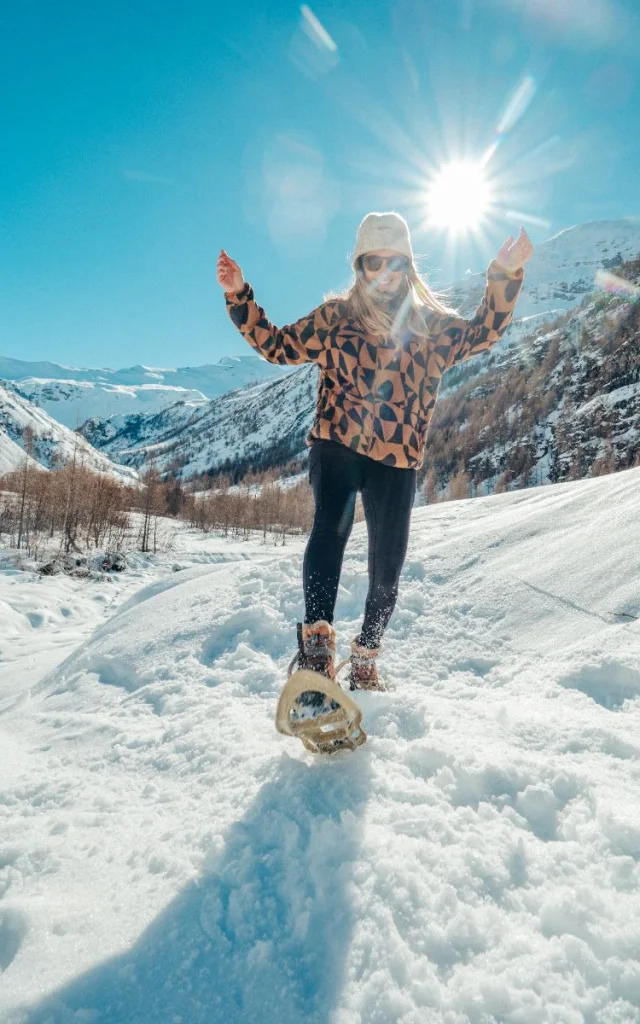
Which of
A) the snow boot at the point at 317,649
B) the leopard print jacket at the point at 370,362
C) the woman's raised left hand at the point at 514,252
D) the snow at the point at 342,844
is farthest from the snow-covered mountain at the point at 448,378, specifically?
the snow boot at the point at 317,649

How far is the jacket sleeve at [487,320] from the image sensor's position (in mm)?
2152

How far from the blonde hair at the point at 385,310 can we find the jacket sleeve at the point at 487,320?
139 millimetres

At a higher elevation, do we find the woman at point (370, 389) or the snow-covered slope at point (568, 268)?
the snow-covered slope at point (568, 268)

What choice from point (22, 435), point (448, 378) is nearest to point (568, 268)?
point (448, 378)

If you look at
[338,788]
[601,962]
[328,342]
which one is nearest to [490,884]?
[601,962]

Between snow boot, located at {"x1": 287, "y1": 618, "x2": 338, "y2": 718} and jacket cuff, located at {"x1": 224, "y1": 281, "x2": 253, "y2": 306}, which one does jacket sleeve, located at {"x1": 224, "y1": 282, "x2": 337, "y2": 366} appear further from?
snow boot, located at {"x1": 287, "y1": 618, "x2": 338, "y2": 718}

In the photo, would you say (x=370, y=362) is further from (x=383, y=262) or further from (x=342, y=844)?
(x=342, y=844)

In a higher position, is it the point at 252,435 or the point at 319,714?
the point at 252,435

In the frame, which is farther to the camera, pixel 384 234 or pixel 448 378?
pixel 448 378

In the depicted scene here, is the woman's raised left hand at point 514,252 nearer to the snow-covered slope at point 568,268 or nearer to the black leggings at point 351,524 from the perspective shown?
the black leggings at point 351,524

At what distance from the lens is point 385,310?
2.03 m

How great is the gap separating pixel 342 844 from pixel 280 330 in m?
1.84

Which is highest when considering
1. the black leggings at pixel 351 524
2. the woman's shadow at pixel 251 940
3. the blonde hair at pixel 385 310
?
the blonde hair at pixel 385 310

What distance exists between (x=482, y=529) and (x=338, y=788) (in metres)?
3.68
